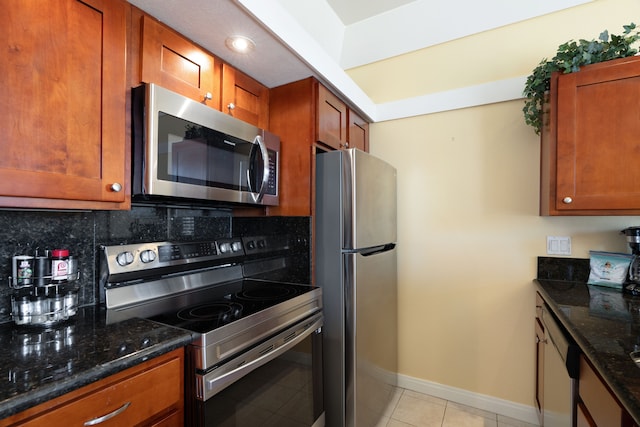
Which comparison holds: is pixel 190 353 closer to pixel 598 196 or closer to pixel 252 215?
pixel 252 215

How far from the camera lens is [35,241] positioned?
118cm

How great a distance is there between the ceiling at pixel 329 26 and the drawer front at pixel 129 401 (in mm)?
1280

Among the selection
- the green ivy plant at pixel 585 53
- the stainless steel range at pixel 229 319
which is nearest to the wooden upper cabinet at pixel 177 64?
the stainless steel range at pixel 229 319

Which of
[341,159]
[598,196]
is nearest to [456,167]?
[598,196]

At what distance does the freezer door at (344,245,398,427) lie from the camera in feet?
5.46

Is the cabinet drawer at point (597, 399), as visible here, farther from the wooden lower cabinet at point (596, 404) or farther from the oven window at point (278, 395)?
the oven window at point (278, 395)

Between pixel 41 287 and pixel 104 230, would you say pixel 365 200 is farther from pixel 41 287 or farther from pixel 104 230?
pixel 41 287

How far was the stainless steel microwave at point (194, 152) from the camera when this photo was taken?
1.15 meters

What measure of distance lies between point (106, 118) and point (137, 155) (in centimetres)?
15

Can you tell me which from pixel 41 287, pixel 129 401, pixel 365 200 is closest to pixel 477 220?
pixel 365 200

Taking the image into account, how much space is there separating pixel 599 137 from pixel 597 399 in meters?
1.21

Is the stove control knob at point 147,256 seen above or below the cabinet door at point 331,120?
below

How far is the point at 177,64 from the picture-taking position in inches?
51.9

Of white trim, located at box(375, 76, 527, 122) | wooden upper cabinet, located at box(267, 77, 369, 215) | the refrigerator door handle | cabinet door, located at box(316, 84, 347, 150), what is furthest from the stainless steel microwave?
white trim, located at box(375, 76, 527, 122)
